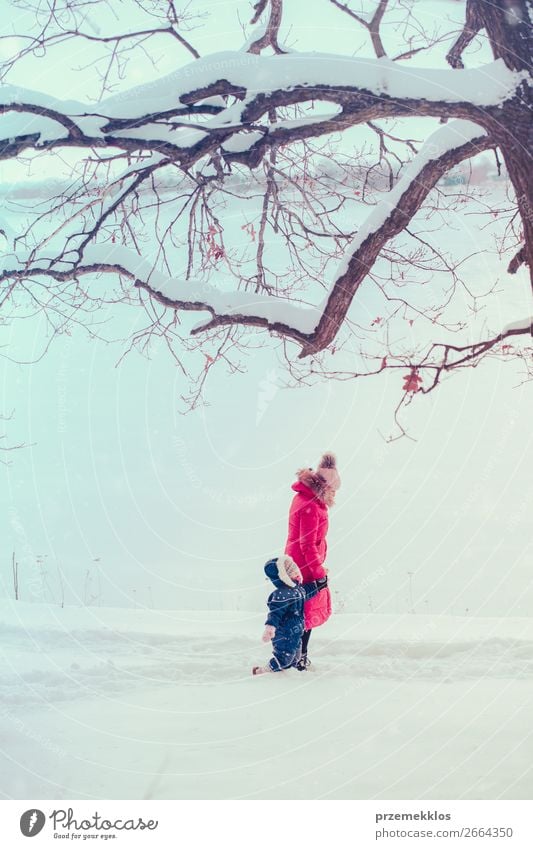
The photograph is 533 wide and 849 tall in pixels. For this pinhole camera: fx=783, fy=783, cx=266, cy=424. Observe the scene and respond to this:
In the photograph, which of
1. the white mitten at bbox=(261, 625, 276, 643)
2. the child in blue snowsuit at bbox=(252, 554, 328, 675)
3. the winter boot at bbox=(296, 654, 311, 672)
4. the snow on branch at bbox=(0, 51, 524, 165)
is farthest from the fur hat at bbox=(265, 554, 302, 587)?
the snow on branch at bbox=(0, 51, 524, 165)

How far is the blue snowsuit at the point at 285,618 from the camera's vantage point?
367cm

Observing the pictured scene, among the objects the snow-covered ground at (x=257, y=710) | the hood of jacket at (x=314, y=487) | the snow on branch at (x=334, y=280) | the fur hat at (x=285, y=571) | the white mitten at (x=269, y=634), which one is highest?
the snow on branch at (x=334, y=280)

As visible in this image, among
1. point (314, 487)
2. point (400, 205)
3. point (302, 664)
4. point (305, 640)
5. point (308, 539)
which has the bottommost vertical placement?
point (302, 664)

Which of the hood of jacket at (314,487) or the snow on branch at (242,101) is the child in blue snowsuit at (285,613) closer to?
the hood of jacket at (314,487)

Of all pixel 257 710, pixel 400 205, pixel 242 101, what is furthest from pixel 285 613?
pixel 242 101

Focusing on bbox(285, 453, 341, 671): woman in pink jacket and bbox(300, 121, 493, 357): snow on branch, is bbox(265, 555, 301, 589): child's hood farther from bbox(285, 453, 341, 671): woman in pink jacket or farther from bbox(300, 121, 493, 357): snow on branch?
→ bbox(300, 121, 493, 357): snow on branch

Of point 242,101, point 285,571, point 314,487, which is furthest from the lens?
point 314,487

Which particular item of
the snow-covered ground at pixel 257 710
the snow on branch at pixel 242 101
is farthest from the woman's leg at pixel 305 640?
the snow on branch at pixel 242 101

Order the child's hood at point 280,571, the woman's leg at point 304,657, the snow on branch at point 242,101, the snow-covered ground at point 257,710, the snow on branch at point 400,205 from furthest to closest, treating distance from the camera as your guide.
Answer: the woman's leg at point 304,657 < the child's hood at point 280,571 < the snow on branch at point 400,205 < the snow on branch at point 242,101 < the snow-covered ground at point 257,710

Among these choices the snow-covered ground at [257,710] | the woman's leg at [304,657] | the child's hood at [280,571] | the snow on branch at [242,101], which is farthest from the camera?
the woman's leg at [304,657]

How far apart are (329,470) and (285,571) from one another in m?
0.54

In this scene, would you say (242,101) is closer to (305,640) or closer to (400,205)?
(400,205)

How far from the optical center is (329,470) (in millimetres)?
3822

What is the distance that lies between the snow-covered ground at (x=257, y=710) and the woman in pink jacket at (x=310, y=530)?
0.27 metres
